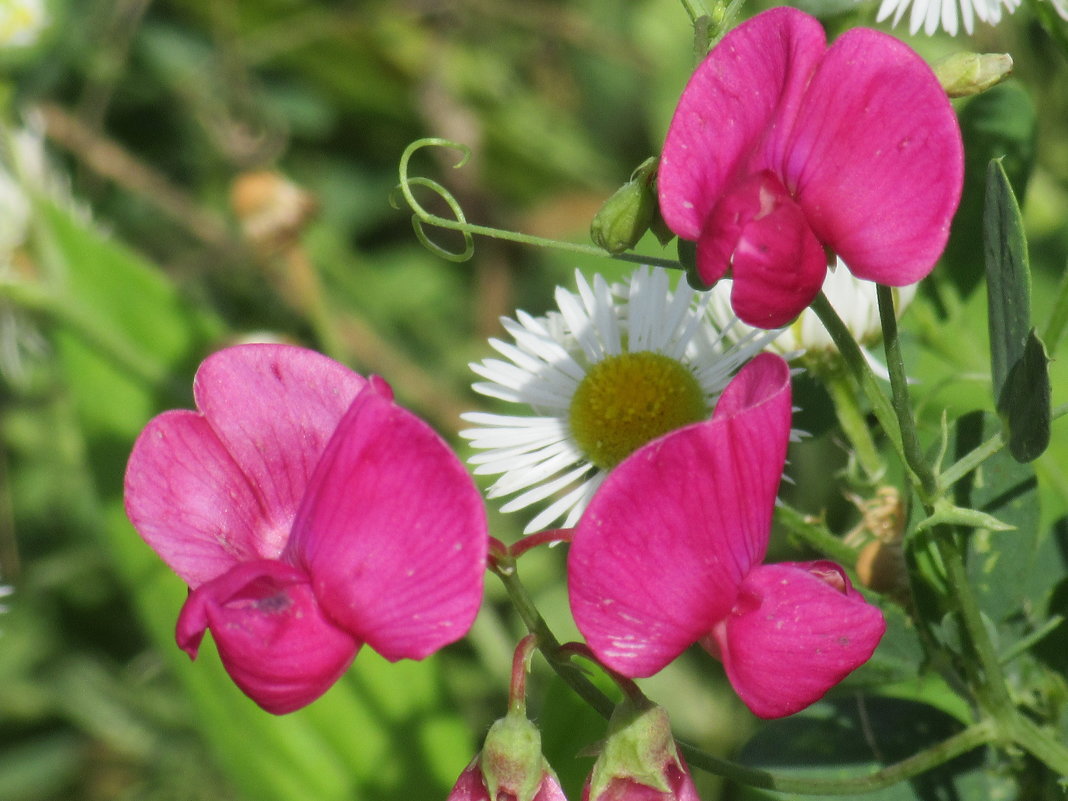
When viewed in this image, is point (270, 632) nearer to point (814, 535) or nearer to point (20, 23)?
point (814, 535)

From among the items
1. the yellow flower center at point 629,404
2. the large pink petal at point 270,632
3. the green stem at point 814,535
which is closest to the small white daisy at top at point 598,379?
the yellow flower center at point 629,404

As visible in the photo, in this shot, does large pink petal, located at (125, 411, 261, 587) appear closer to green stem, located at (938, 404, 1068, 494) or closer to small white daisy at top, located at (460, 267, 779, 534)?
small white daisy at top, located at (460, 267, 779, 534)

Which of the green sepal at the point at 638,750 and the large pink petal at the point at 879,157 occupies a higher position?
the large pink petal at the point at 879,157

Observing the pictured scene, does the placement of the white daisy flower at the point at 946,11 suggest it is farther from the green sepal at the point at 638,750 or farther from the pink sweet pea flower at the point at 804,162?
the green sepal at the point at 638,750

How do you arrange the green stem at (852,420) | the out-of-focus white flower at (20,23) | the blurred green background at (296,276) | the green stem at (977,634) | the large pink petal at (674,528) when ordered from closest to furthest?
the large pink petal at (674,528)
the green stem at (977,634)
the green stem at (852,420)
the blurred green background at (296,276)
the out-of-focus white flower at (20,23)

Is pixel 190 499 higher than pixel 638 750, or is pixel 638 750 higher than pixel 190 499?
pixel 190 499

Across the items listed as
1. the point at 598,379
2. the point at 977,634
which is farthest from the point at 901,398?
the point at 598,379

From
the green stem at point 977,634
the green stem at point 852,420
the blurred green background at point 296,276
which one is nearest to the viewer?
the green stem at point 977,634
